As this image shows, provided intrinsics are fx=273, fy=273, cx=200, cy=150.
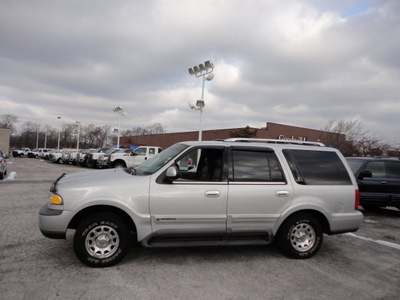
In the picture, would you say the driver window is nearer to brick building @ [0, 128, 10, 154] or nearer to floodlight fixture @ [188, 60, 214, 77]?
floodlight fixture @ [188, 60, 214, 77]

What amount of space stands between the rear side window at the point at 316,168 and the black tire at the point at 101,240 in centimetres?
275

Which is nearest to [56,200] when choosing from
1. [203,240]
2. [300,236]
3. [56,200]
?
[56,200]

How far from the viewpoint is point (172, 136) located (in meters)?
40.3

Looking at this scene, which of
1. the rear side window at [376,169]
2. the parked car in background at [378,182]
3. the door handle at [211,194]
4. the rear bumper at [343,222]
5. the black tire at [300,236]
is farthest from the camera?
the rear side window at [376,169]

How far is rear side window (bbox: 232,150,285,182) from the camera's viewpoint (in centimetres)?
414

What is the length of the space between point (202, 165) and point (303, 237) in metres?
1.98

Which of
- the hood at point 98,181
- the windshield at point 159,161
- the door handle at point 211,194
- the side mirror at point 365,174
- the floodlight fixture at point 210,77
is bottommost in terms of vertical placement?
the door handle at point 211,194

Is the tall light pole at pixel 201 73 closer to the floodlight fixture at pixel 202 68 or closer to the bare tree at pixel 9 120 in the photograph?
the floodlight fixture at pixel 202 68

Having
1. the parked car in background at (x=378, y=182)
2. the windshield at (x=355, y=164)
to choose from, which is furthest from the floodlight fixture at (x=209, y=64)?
the parked car in background at (x=378, y=182)

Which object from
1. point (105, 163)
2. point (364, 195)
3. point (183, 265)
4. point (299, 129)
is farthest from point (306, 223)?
point (299, 129)

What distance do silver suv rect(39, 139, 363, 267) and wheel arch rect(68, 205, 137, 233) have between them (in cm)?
1

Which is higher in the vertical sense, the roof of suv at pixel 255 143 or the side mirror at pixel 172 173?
the roof of suv at pixel 255 143

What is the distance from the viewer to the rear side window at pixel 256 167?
4.14 metres

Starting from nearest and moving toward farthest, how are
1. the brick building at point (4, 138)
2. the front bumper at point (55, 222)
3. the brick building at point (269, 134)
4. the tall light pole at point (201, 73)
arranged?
the front bumper at point (55, 222) < the tall light pole at point (201, 73) < the brick building at point (269, 134) < the brick building at point (4, 138)
